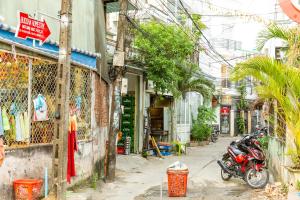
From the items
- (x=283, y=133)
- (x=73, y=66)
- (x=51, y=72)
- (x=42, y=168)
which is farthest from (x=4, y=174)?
(x=283, y=133)

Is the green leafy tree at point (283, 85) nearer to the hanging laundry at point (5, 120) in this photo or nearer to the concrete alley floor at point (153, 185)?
the concrete alley floor at point (153, 185)

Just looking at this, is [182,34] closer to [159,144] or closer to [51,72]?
[159,144]

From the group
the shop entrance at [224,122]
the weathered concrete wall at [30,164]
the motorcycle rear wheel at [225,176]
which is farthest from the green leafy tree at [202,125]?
the weathered concrete wall at [30,164]

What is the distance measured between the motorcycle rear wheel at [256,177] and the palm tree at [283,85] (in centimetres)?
202

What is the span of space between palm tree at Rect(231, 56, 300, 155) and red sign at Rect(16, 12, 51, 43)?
440 cm

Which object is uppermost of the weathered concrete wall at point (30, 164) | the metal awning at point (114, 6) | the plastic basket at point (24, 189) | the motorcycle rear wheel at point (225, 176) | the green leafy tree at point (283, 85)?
the metal awning at point (114, 6)

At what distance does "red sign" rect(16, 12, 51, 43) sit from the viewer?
7457 millimetres

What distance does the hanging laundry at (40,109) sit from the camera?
8.61 m

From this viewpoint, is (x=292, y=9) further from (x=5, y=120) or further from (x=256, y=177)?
(x=5, y=120)

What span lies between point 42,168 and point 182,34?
10.6 metres

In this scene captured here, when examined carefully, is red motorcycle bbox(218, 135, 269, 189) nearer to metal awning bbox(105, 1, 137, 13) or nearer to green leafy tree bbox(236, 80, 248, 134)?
metal awning bbox(105, 1, 137, 13)

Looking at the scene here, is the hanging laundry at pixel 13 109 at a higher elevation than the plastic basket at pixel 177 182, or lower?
higher

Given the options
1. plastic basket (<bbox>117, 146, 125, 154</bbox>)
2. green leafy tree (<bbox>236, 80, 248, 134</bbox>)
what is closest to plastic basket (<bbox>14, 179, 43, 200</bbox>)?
plastic basket (<bbox>117, 146, 125, 154</bbox>)

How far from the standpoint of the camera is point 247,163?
36.7 feet
